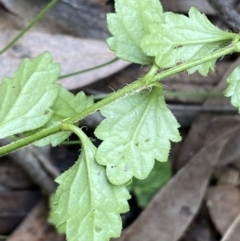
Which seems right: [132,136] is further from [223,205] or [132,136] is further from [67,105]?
[223,205]

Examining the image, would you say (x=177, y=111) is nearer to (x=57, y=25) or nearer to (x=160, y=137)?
(x=57, y=25)

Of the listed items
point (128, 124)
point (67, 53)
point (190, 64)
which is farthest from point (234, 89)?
point (67, 53)

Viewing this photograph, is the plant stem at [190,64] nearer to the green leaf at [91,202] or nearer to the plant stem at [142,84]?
the plant stem at [142,84]

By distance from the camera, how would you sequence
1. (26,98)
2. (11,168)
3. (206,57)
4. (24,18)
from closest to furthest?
(206,57) < (26,98) < (24,18) < (11,168)

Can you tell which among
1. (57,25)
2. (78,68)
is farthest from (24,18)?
(78,68)

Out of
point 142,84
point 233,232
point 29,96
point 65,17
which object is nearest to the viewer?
point 142,84

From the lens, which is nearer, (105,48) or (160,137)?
(160,137)
